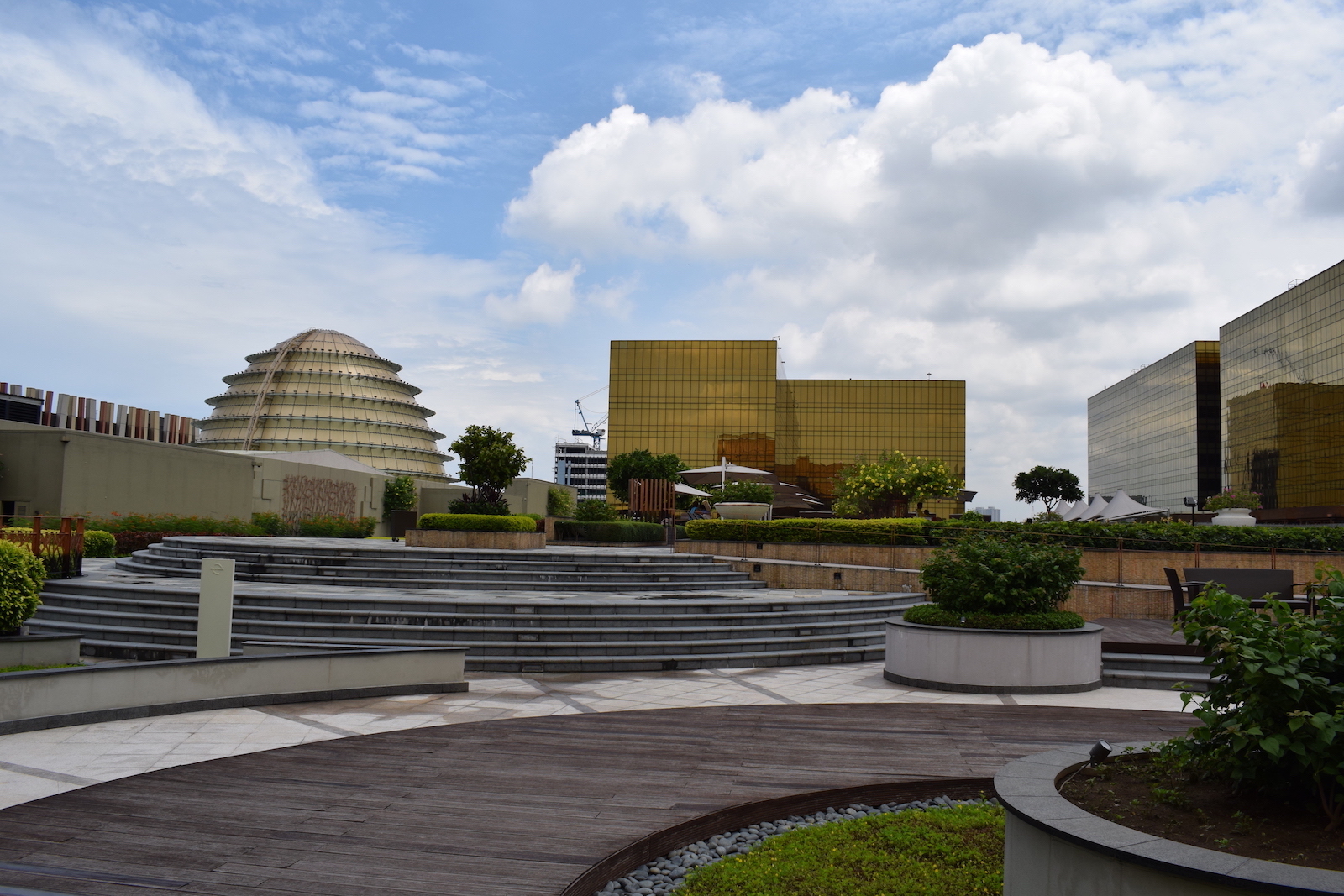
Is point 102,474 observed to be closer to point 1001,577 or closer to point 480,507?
point 480,507

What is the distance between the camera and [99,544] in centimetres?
2291

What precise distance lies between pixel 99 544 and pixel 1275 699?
2611cm

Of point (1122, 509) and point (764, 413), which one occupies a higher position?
point (764, 413)

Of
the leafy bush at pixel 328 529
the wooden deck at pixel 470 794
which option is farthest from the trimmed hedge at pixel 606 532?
the wooden deck at pixel 470 794

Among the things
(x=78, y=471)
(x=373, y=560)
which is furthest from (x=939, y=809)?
(x=78, y=471)

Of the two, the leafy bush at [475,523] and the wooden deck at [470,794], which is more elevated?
the leafy bush at [475,523]

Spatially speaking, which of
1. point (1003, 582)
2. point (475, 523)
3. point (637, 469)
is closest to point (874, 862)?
point (1003, 582)

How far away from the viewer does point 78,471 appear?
90.6 feet

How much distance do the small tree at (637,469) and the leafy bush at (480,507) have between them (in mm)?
50225

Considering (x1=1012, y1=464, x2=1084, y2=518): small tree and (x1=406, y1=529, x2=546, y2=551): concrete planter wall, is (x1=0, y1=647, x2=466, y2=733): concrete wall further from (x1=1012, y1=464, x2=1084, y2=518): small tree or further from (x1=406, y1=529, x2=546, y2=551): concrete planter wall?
(x1=1012, y1=464, x2=1084, y2=518): small tree

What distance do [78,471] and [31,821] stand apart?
26922 millimetres

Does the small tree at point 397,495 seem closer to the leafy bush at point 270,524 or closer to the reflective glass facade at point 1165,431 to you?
the leafy bush at point 270,524

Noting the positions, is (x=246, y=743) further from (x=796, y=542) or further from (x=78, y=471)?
(x=78, y=471)

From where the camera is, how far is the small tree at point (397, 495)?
4612 centimetres
